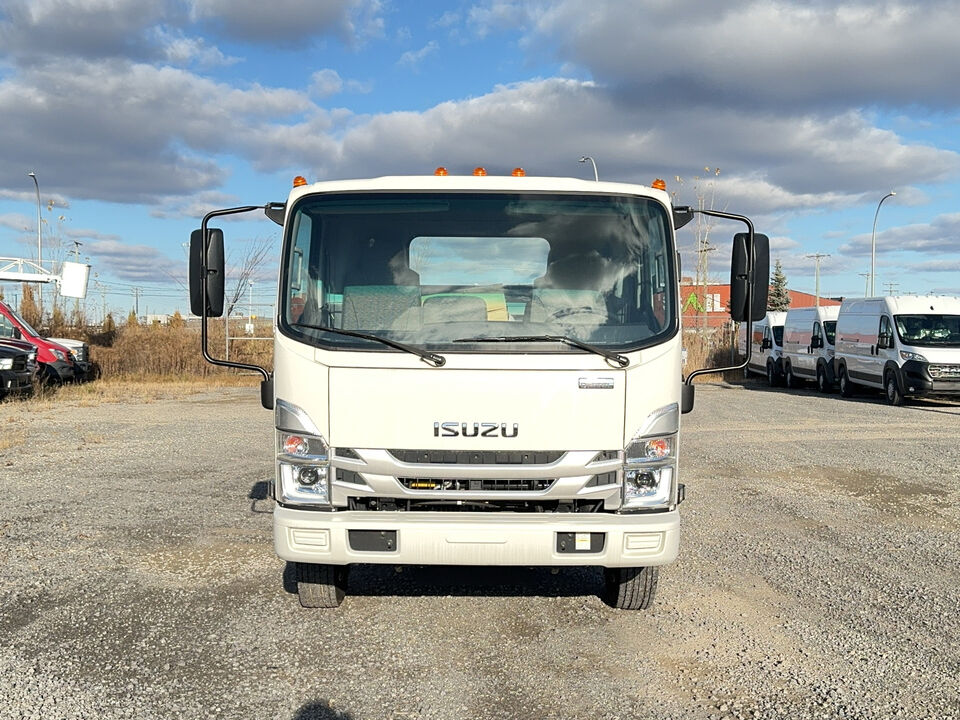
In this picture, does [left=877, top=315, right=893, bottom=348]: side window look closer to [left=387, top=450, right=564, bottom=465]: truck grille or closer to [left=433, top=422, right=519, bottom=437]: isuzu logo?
[left=387, top=450, right=564, bottom=465]: truck grille

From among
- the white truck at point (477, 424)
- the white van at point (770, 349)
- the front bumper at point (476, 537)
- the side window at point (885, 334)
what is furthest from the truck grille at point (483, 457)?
the white van at point (770, 349)

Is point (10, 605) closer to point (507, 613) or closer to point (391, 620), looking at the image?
point (391, 620)

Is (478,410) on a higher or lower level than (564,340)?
lower

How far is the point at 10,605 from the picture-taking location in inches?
209

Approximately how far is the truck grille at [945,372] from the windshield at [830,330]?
212 inches

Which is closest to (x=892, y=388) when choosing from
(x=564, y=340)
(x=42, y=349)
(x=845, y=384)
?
(x=845, y=384)

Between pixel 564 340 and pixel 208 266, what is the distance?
6.34 ft

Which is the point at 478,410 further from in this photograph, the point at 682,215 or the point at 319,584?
the point at 682,215

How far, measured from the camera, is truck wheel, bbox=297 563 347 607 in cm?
506

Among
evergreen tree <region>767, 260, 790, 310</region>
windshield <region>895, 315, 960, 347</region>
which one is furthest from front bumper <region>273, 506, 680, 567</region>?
evergreen tree <region>767, 260, 790, 310</region>

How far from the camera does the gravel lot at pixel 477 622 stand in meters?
4.04

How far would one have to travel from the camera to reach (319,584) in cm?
510

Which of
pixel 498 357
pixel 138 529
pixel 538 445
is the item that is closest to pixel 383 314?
pixel 498 357

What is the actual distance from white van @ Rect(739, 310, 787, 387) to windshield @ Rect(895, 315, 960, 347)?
8087 mm
